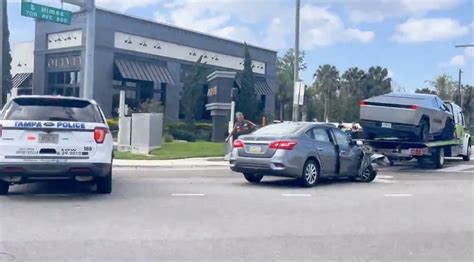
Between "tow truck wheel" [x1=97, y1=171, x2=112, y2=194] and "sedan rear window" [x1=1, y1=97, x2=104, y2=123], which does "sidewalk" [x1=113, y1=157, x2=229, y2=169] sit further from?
"sedan rear window" [x1=1, y1=97, x2=104, y2=123]

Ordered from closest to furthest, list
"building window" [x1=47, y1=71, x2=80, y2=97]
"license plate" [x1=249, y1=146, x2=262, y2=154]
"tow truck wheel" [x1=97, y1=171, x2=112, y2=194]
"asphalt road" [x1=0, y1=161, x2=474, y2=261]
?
"asphalt road" [x1=0, y1=161, x2=474, y2=261] → "tow truck wheel" [x1=97, y1=171, x2=112, y2=194] → "license plate" [x1=249, y1=146, x2=262, y2=154] → "building window" [x1=47, y1=71, x2=80, y2=97]

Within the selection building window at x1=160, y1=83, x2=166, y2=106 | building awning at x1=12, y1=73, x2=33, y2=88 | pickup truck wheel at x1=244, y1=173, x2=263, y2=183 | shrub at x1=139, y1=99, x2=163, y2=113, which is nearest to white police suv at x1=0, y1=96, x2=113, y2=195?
pickup truck wheel at x1=244, y1=173, x2=263, y2=183

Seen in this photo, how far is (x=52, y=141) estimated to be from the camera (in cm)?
1011

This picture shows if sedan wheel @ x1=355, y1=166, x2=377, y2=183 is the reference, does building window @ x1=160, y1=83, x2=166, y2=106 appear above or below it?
above

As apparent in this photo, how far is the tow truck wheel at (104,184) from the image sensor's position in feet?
35.8

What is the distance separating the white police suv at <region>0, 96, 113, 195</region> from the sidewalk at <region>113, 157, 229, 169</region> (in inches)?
299

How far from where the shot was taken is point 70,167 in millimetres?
10117

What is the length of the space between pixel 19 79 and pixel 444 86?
49.8m

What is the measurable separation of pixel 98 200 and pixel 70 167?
29.0 inches

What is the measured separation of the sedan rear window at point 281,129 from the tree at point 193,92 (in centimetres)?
2600

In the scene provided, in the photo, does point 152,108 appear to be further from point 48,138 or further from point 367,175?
point 48,138

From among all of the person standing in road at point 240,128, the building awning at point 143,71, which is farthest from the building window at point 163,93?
the person standing in road at point 240,128

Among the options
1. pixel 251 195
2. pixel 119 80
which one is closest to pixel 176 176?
pixel 251 195

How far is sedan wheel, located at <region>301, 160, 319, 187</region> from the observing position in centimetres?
1317
